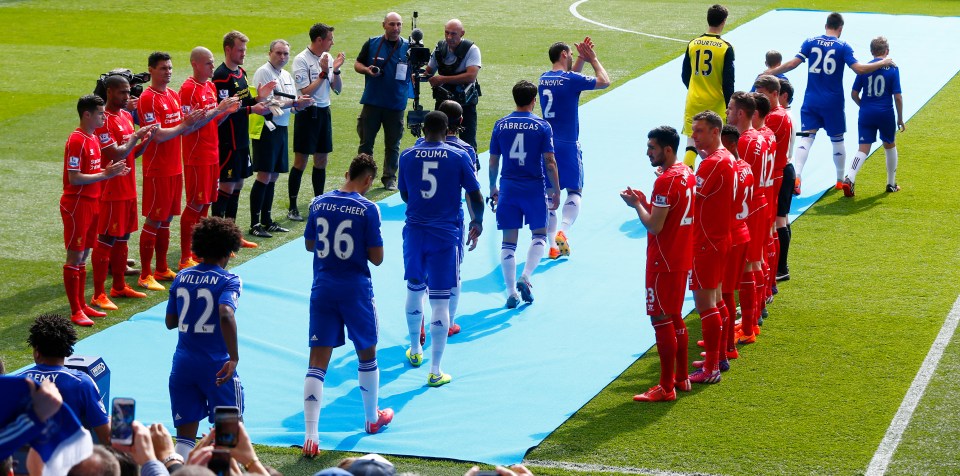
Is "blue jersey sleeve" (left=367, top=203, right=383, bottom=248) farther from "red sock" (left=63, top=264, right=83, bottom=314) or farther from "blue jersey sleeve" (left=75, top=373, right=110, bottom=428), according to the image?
"red sock" (left=63, top=264, right=83, bottom=314)

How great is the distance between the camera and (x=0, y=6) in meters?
27.6

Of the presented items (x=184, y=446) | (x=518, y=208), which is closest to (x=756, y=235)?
(x=518, y=208)

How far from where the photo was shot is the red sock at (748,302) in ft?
31.5

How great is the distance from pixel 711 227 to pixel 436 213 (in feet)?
6.86

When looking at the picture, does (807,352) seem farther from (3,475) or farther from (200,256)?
(3,475)

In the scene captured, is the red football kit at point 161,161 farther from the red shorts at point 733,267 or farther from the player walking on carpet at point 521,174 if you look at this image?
the red shorts at point 733,267

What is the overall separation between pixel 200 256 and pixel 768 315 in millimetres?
5448

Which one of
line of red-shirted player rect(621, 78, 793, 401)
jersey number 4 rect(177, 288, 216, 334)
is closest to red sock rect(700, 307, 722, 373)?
line of red-shirted player rect(621, 78, 793, 401)

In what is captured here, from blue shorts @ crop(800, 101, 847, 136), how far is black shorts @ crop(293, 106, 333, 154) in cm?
582

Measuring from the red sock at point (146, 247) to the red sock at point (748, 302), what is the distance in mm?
5495

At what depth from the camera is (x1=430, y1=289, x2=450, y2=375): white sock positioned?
8.91 m

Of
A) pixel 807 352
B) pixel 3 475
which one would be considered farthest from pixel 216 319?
pixel 807 352

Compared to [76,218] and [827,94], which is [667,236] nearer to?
[76,218]

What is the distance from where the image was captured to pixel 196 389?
23.4 feet
